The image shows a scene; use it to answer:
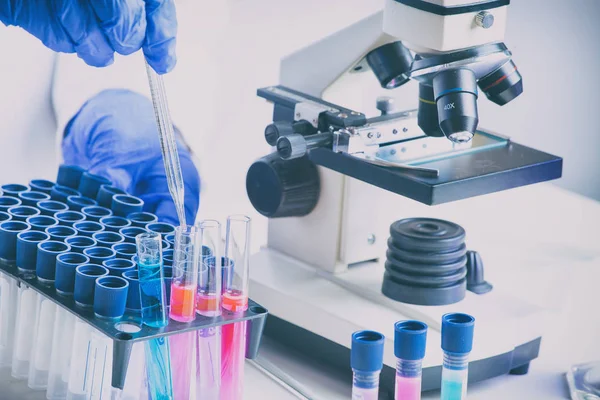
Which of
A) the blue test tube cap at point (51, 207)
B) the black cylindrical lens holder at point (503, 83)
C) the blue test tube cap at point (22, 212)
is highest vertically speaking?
the black cylindrical lens holder at point (503, 83)

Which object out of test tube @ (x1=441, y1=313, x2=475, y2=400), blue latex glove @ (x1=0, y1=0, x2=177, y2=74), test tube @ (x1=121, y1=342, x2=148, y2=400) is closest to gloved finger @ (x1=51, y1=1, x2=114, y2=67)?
blue latex glove @ (x1=0, y1=0, x2=177, y2=74)

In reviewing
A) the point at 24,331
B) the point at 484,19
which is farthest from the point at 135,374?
the point at 484,19

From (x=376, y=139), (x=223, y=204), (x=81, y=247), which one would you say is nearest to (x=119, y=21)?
(x=81, y=247)

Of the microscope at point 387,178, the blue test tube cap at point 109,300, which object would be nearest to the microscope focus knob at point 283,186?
the microscope at point 387,178

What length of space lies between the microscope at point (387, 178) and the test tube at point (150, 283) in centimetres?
39

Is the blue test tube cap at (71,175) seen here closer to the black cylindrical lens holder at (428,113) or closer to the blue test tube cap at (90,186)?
the blue test tube cap at (90,186)

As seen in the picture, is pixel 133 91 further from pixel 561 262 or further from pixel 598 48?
pixel 598 48

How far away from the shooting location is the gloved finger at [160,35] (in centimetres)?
174

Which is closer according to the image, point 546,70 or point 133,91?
point 133,91

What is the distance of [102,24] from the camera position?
1.70m

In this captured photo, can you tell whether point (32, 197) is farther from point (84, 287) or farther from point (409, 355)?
point (409, 355)

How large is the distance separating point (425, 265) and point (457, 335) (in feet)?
1.19

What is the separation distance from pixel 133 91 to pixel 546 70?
1.39 m

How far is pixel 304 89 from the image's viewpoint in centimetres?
215
